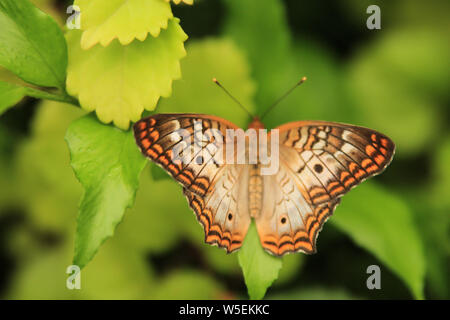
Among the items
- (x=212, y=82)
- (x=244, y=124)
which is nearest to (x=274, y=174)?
(x=244, y=124)

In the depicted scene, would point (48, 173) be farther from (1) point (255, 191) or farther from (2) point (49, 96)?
(1) point (255, 191)

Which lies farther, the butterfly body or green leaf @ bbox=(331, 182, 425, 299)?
green leaf @ bbox=(331, 182, 425, 299)

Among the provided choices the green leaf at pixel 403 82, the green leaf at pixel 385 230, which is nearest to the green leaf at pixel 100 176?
the green leaf at pixel 385 230

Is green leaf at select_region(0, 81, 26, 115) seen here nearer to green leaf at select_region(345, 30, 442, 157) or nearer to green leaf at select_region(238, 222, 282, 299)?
green leaf at select_region(238, 222, 282, 299)

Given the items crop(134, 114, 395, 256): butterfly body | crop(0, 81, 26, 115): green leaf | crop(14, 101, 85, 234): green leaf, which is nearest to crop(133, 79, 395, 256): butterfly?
crop(134, 114, 395, 256): butterfly body

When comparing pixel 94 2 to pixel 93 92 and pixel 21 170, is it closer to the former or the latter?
pixel 93 92

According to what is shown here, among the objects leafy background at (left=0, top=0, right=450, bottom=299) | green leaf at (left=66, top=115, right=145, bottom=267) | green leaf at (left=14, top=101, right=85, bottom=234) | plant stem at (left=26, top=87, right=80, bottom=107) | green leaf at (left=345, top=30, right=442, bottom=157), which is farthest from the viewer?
green leaf at (left=345, top=30, right=442, bottom=157)

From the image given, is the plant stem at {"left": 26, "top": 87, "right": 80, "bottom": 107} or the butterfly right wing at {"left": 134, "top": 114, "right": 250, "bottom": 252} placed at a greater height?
the plant stem at {"left": 26, "top": 87, "right": 80, "bottom": 107}

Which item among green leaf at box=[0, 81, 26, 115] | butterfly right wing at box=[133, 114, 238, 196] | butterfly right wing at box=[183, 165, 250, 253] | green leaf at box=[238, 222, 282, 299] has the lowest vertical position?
green leaf at box=[238, 222, 282, 299]

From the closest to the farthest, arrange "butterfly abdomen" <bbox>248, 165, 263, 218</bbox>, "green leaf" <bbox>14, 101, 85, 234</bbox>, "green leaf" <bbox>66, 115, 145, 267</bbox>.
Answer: "green leaf" <bbox>66, 115, 145, 267</bbox> < "butterfly abdomen" <bbox>248, 165, 263, 218</bbox> < "green leaf" <bbox>14, 101, 85, 234</bbox>
